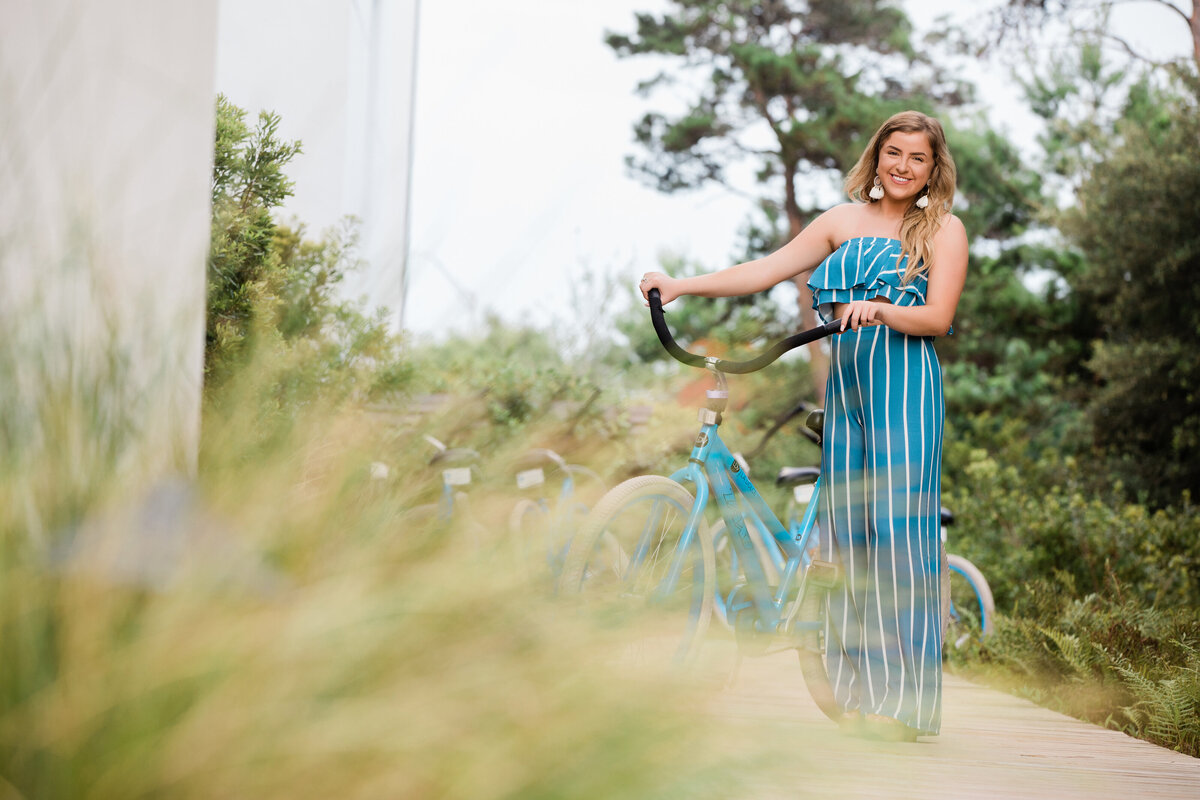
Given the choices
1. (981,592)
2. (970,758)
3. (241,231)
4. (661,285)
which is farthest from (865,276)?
(981,592)

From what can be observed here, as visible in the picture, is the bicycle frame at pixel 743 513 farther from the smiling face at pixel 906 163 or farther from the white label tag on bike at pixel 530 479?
the white label tag on bike at pixel 530 479

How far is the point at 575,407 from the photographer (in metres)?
1.28

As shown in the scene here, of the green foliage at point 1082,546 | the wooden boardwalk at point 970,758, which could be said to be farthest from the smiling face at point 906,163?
the green foliage at point 1082,546

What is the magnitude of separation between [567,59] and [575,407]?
0.44 metres

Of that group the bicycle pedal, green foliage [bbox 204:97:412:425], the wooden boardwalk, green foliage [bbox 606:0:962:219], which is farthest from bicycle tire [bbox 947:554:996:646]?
green foliage [bbox 606:0:962:219]

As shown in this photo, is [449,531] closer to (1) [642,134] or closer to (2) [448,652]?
(2) [448,652]

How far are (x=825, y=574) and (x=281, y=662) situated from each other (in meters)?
1.87

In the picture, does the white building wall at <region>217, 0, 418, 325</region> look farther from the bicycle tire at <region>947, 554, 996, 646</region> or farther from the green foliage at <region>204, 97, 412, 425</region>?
the bicycle tire at <region>947, 554, 996, 646</region>

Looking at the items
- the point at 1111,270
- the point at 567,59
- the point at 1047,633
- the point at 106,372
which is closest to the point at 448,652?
the point at 106,372

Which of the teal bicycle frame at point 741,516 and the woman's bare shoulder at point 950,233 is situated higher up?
the woman's bare shoulder at point 950,233

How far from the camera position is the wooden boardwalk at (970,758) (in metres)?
0.78

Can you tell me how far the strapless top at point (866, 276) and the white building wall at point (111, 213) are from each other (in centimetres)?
143

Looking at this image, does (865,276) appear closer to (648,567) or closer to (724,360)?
(724,360)

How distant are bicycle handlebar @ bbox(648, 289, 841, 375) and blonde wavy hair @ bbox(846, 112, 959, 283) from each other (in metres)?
0.28
